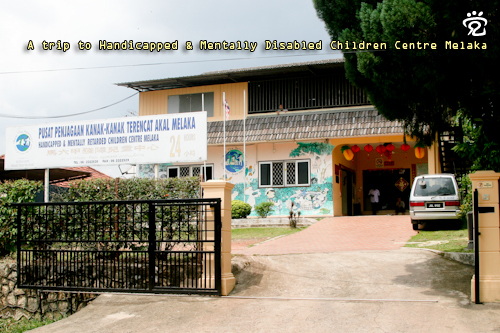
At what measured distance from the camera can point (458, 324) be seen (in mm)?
5926

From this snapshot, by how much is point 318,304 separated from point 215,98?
16486 mm

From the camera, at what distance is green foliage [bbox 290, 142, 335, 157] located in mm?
20625

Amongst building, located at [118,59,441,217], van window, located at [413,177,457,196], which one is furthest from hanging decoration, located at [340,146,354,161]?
van window, located at [413,177,457,196]

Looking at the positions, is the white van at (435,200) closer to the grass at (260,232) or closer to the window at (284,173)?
the grass at (260,232)

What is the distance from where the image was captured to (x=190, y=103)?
2284cm

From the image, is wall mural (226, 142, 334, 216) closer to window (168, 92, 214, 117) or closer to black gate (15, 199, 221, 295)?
window (168, 92, 214, 117)

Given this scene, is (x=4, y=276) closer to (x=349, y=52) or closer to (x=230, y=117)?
(x=349, y=52)

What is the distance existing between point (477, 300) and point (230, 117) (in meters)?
16.5

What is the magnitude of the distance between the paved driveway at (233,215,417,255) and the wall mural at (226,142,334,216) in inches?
49.1

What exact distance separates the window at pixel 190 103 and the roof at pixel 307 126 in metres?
1.05

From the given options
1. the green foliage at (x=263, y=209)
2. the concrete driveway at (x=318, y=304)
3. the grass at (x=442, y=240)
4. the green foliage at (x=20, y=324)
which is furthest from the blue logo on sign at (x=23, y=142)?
the green foliage at (x=263, y=209)

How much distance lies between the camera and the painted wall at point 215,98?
2211cm

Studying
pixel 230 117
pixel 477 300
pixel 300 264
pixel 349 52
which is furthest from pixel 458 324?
pixel 230 117

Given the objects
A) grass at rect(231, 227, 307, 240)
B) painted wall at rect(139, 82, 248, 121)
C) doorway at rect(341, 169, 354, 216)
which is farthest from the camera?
doorway at rect(341, 169, 354, 216)
